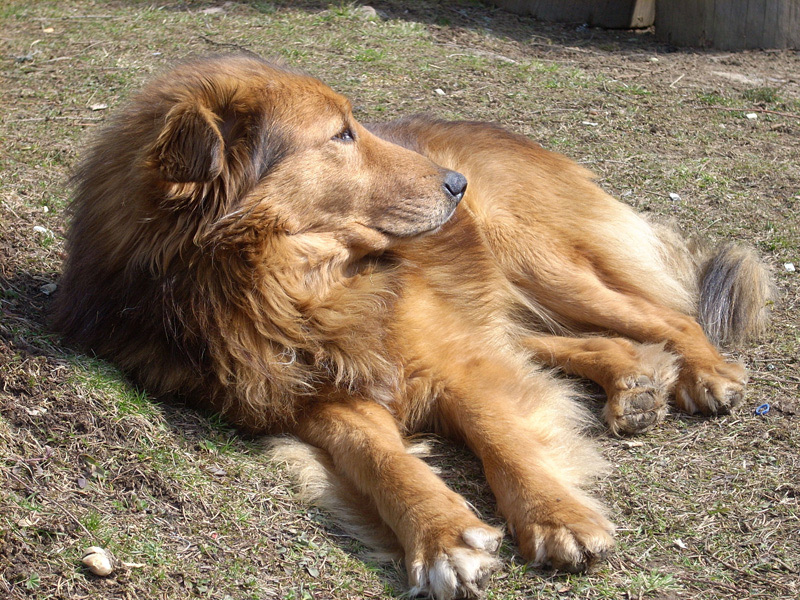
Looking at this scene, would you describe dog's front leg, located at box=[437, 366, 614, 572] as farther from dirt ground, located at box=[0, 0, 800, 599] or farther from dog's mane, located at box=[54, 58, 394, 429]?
dog's mane, located at box=[54, 58, 394, 429]

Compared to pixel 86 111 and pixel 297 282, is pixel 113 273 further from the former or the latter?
pixel 86 111

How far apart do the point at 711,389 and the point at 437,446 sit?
4.54 feet

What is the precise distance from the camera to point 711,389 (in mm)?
3945

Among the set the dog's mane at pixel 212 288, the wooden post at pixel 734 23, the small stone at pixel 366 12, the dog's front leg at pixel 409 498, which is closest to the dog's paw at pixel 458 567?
the dog's front leg at pixel 409 498

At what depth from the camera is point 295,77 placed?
12.3 ft

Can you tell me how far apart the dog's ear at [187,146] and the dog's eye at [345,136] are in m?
0.67

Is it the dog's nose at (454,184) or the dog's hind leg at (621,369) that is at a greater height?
the dog's nose at (454,184)

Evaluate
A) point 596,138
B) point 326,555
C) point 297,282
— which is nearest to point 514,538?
point 326,555

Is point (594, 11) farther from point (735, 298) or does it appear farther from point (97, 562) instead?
point (97, 562)

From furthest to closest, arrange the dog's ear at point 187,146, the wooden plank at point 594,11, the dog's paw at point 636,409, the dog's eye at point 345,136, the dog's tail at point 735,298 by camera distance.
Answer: the wooden plank at point 594,11 → the dog's tail at point 735,298 → the dog's paw at point 636,409 → the dog's eye at point 345,136 → the dog's ear at point 187,146

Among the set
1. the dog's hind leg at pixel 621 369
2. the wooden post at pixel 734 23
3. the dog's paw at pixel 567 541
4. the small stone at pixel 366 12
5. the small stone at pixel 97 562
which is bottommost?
the small stone at pixel 97 562

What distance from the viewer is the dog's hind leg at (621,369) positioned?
152 inches

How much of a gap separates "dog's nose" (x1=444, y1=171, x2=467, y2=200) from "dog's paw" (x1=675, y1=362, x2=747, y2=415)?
1460 millimetres

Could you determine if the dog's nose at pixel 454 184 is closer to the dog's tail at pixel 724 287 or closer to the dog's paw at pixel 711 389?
the dog's paw at pixel 711 389
